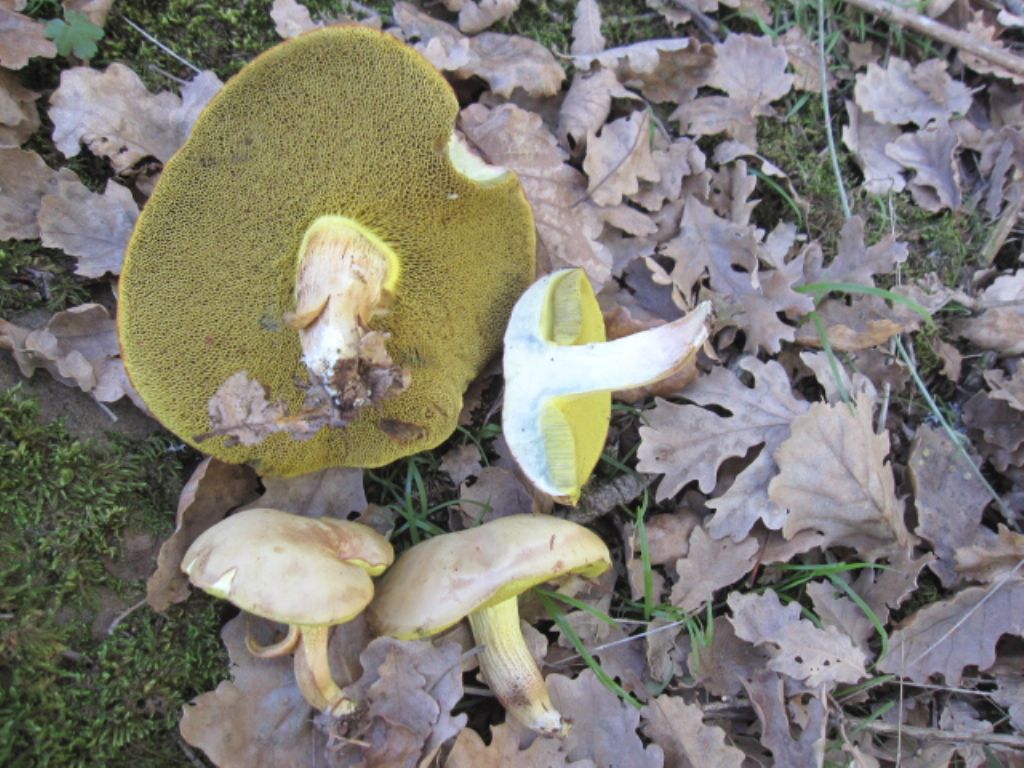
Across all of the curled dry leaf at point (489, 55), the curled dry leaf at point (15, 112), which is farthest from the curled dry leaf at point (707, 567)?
the curled dry leaf at point (15, 112)

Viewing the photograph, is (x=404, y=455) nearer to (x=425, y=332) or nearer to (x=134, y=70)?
(x=425, y=332)

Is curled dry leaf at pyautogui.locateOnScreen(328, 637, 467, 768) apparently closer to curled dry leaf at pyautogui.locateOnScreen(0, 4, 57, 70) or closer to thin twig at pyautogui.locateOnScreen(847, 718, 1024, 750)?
thin twig at pyautogui.locateOnScreen(847, 718, 1024, 750)

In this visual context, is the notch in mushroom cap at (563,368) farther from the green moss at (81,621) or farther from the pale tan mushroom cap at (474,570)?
the green moss at (81,621)

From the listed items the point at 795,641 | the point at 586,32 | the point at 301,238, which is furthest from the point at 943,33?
the point at 301,238

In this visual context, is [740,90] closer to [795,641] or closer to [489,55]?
[489,55]

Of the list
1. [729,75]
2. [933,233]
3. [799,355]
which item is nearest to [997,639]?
[799,355]

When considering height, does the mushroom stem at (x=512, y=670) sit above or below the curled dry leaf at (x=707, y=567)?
below
